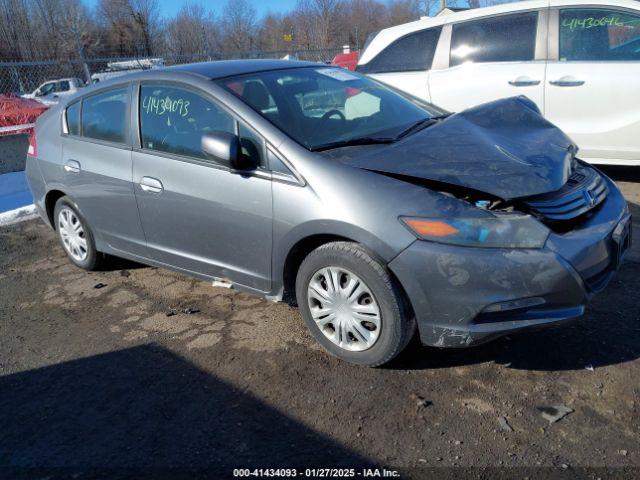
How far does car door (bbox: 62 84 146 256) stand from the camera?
4.09 m

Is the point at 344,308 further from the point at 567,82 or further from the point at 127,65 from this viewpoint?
the point at 127,65

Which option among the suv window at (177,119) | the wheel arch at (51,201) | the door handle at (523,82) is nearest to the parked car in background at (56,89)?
the wheel arch at (51,201)

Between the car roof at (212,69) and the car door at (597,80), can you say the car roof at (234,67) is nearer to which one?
the car roof at (212,69)

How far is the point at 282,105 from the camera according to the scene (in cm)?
358

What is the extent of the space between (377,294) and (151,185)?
1786mm

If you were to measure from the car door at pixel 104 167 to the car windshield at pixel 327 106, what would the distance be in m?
1.00

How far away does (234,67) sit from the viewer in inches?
154

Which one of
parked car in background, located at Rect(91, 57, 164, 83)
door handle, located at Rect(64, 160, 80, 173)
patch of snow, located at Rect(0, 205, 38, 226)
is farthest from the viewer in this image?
parked car in background, located at Rect(91, 57, 164, 83)

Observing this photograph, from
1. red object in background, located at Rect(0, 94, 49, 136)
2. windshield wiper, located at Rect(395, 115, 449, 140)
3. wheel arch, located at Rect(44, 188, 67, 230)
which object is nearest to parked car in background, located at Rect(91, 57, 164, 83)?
red object in background, located at Rect(0, 94, 49, 136)

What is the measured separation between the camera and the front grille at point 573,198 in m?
2.88

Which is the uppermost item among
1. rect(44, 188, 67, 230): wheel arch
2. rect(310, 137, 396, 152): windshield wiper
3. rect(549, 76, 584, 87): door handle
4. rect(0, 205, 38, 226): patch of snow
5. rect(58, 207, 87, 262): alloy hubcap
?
rect(549, 76, 584, 87): door handle

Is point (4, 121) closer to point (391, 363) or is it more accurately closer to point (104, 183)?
point (104, 183)

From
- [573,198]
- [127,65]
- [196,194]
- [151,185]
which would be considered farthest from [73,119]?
[127,65]

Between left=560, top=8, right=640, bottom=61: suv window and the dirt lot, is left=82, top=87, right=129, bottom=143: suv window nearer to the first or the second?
the dirt lot
